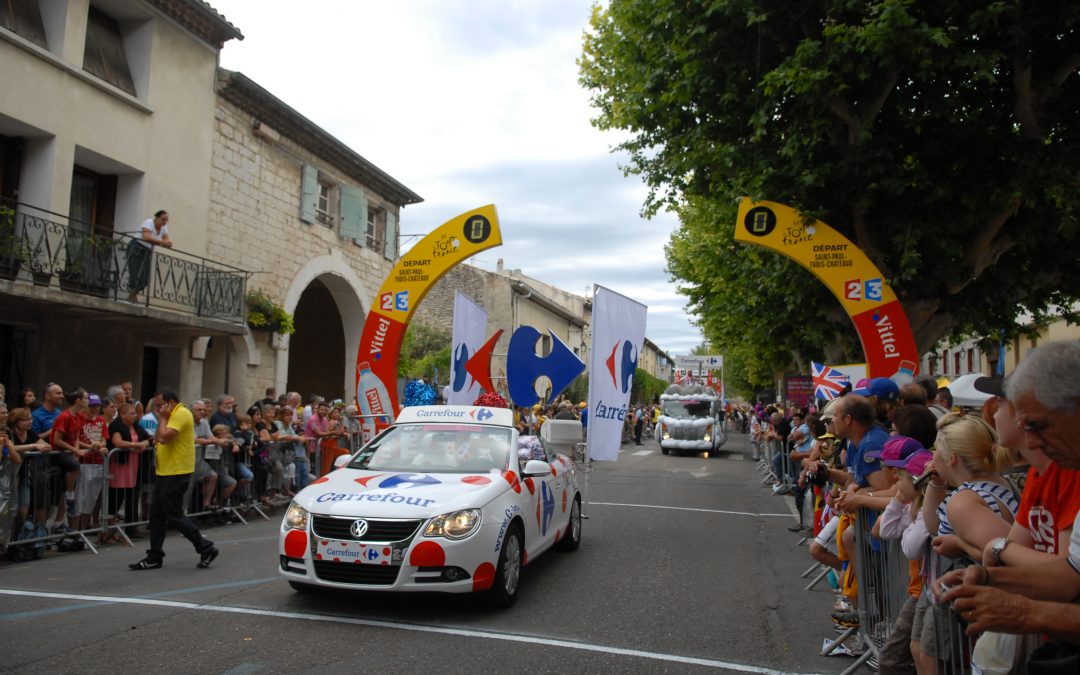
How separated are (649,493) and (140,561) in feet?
32.5

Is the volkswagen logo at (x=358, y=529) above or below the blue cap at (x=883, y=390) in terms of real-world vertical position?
below

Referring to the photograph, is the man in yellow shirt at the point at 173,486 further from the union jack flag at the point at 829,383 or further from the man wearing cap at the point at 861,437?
the union jack flag at the point at 829,383

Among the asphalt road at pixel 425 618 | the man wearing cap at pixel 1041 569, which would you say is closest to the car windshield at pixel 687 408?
the asphalt road at pixel 425 618

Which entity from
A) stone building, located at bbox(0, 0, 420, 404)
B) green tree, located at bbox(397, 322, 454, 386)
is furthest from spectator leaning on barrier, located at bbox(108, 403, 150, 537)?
green tree, located at bbox(397, 322, 454, 386)

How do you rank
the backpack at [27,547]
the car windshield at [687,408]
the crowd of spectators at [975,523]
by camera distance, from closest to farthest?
the crowd of spectators at [975,523] → the backpack at [27,547] → the car windshield at [687,408]

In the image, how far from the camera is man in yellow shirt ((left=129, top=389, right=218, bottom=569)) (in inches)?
313

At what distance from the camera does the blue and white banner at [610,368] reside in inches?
448

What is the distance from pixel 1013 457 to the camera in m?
3.69

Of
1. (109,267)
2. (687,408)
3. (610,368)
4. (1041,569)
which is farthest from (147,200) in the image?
(687,408)

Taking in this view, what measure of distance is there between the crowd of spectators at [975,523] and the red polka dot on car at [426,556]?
2.88 m

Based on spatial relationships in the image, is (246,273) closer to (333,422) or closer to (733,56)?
(333,422)

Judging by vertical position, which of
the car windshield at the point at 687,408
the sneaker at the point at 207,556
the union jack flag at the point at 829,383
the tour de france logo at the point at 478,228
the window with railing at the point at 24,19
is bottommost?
the sneaker at the point at 207,556

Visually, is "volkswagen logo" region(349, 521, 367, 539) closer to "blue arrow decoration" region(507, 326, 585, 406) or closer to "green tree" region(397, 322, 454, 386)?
"blue arrow decoration" region(507, 326, 585, 406)

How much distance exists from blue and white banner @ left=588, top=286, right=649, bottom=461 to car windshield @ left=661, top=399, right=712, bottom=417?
1860cm
